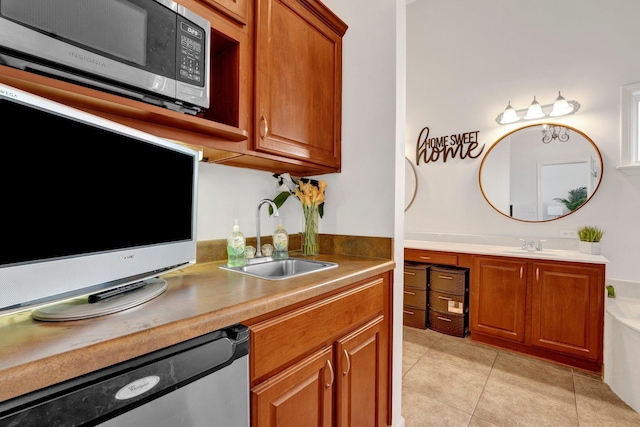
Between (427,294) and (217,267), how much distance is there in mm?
2328

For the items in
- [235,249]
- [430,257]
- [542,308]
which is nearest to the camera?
[235,249]

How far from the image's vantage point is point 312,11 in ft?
4.92

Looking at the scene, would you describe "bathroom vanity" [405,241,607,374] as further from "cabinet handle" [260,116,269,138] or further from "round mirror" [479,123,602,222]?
"cabinet handle" [260,116,269,138]

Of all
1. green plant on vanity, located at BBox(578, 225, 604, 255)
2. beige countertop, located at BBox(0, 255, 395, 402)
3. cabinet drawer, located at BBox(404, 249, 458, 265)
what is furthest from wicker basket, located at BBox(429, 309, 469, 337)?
beige countertop, located at BBox(0, 255, 395, 402)

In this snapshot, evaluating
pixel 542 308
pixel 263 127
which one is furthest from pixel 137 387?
pixel 542 308

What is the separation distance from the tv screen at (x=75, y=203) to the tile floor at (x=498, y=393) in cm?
177

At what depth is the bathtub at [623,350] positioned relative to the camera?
1754 millimetres

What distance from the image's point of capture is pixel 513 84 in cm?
292

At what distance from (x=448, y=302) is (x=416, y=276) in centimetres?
38

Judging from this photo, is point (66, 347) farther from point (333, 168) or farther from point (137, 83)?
point (333, 168)

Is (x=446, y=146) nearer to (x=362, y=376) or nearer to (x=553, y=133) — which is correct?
(x=553, y=133)

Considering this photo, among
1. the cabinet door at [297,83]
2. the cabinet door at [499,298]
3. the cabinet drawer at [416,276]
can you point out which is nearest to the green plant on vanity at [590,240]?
the cabinet door at [499,298]

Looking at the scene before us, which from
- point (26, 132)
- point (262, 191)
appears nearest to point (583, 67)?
point (262, 191)

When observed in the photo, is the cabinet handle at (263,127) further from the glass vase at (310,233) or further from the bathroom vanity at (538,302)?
the bathroom vanity at (538,302)
